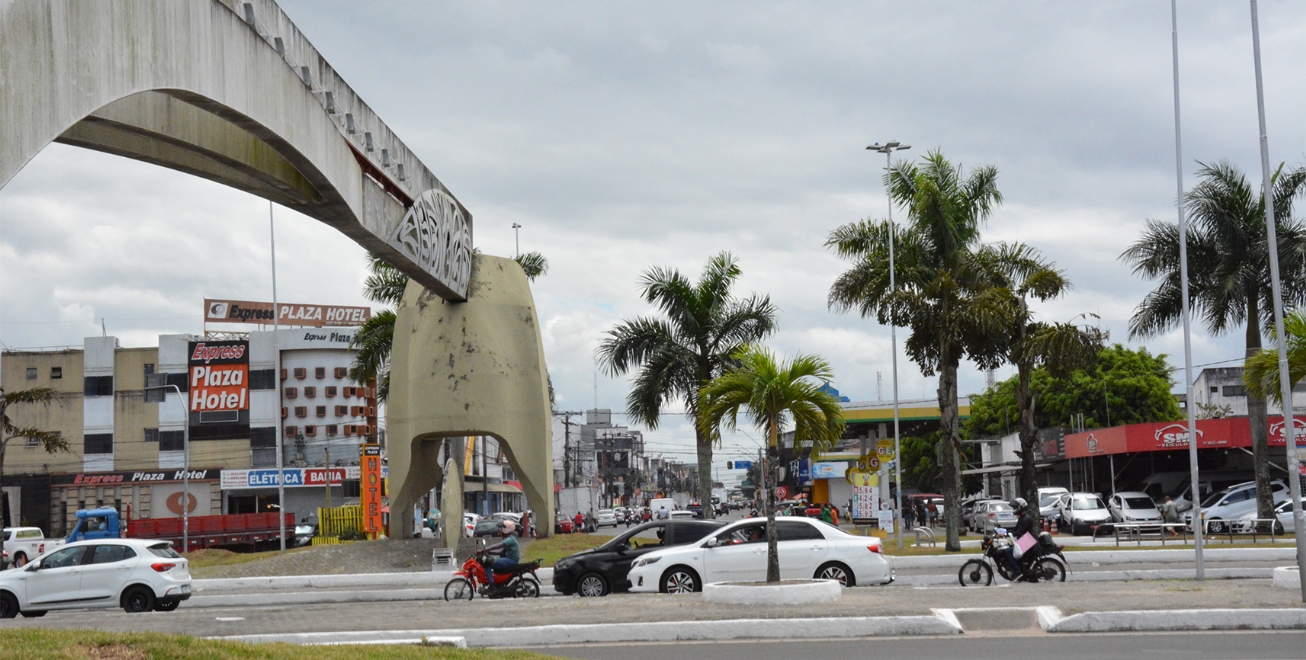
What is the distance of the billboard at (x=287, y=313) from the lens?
6956cm

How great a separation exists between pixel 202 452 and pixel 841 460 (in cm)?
3739

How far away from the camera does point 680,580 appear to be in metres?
19.2

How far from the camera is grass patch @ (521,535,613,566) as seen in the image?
28.4m

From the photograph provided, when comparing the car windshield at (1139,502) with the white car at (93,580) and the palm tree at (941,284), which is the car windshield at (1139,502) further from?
the white car at (93,580)

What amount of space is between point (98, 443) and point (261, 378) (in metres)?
9.39

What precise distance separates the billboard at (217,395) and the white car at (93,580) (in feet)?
155

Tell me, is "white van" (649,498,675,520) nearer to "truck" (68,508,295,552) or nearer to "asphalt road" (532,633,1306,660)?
"truck" (68,508,295,552)

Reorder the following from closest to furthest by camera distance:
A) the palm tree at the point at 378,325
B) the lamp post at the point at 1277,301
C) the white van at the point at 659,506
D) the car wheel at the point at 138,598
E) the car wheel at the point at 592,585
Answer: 1. the lamp post at the point at 1277,301
2. the car wheel at the point at 138,598
3. the car wheel at the point at 592,585
4. the palm tree at the point at 378,325
5. the white van at the point at 659,506

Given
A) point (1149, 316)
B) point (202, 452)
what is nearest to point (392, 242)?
point (1149, 316)

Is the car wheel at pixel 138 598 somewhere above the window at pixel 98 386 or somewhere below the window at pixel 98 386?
below

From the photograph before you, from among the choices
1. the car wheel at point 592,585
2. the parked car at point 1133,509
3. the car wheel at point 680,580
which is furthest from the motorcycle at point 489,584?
the parked car at point 1133,509

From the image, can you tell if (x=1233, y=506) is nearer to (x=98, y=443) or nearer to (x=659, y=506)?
(x=659, y=506)

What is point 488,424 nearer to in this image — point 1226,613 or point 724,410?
point 724,410

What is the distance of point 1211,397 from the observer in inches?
2972
